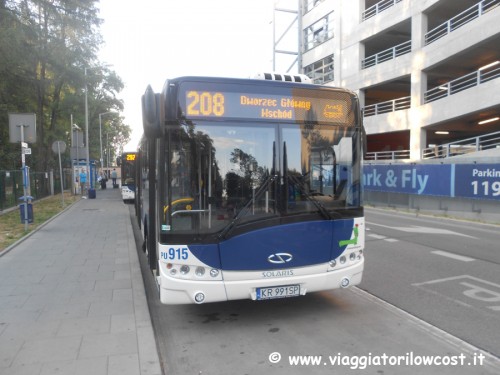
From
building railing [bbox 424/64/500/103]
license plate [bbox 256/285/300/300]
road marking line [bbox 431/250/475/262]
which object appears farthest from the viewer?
building railing [bbox 424/64/500/103]

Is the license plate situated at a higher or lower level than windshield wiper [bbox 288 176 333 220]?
lower

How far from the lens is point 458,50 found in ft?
72.3

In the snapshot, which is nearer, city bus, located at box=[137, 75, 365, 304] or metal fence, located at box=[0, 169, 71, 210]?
city bus, located at box=[137, 75, 365, 304]

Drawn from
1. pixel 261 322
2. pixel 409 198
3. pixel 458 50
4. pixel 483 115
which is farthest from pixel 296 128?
pixel 483 115

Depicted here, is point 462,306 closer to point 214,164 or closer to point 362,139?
point 362,139

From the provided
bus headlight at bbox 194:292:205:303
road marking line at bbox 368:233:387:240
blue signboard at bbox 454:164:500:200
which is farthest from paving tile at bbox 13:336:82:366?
blue signboard at bbox 454:164:500:200

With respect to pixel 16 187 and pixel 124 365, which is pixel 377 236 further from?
pixel 16 187

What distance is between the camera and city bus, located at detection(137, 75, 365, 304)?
4777 mm

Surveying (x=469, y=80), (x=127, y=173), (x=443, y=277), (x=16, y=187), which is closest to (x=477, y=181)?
(x=443, y=277)

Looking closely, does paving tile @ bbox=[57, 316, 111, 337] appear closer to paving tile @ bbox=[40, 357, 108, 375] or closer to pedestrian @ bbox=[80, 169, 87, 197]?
paving tile @ bbox=[40, 357, 108, 375]

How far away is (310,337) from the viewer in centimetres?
479

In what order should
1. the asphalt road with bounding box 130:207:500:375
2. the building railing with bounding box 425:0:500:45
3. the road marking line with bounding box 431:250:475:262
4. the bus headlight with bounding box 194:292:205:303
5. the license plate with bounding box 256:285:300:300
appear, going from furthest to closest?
the building railing with bounding box 425:0:500:45, the road marking line with bounding box 431:250:475:262, the license plate with bounding box 256:285:300:300, the bus headlight with bounding box 194:292:205:303, the asphalt road with bounding box 130:207:500:375

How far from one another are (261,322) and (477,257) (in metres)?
5.90

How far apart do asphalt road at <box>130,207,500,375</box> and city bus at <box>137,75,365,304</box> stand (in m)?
0.46
